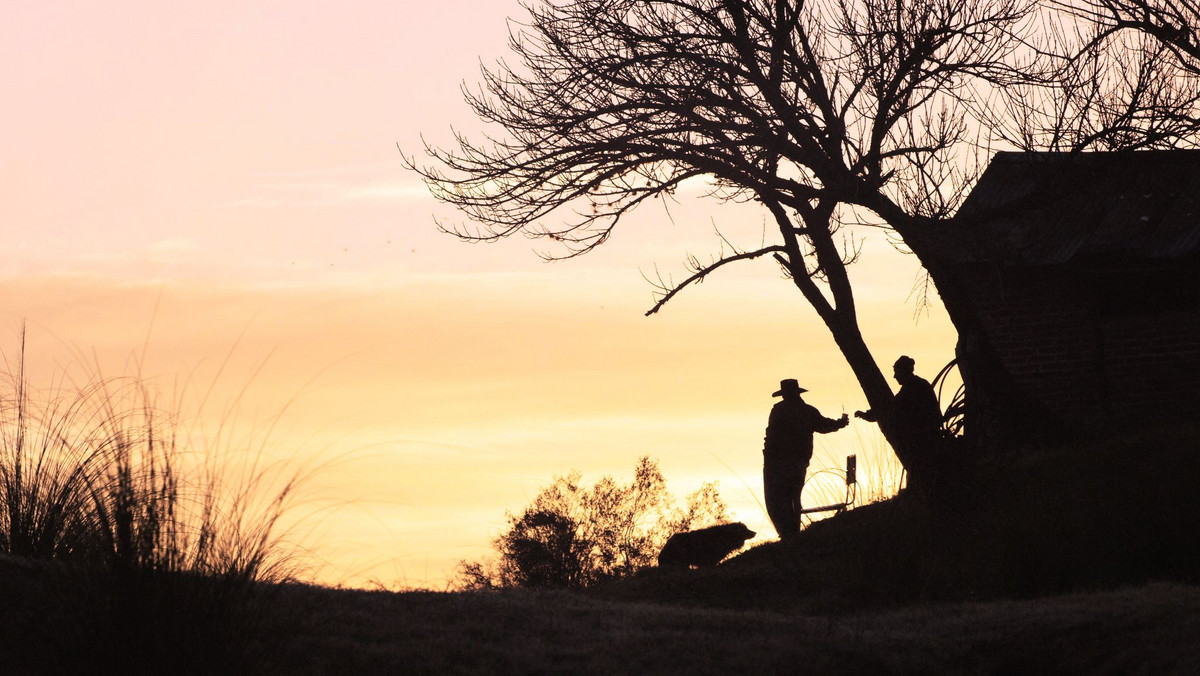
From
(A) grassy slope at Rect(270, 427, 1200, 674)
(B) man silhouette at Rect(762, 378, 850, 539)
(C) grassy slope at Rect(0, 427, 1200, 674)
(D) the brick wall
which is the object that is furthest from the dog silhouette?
(D) the brick wall

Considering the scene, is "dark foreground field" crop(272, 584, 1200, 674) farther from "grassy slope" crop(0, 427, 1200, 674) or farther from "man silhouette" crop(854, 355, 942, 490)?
"man silhouette" crop(854, 355, 942, 490)

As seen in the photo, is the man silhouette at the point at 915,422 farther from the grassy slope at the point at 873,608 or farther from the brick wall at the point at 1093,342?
the brick wall at the point at 1093,342

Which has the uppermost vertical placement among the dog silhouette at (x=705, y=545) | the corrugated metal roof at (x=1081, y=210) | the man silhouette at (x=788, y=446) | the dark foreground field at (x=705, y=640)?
the corrugated metal roof at (x=1081, y=210)

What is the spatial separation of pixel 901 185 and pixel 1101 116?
2215mm

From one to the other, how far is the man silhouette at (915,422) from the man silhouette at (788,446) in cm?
96

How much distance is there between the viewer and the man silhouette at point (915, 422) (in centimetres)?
1264

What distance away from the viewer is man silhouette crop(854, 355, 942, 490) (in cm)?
1264

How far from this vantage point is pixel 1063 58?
42.9 ft

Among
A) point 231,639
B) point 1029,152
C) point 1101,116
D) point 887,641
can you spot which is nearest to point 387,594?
point 231,639

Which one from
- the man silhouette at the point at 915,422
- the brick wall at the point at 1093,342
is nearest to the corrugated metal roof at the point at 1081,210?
the brick wall at the point at 1093,342

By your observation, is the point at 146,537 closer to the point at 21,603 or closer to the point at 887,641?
the point at 21,603

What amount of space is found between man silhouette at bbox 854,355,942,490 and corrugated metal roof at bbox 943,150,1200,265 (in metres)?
1.81

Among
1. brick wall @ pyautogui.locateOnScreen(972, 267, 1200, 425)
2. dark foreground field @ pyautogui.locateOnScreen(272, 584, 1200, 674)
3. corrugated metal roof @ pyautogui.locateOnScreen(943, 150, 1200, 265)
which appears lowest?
dark foreground field @ pyautogui.locateOnScreen(272, 584, 1200, 674)

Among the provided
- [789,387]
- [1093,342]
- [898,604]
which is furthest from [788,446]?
[1093,342]
